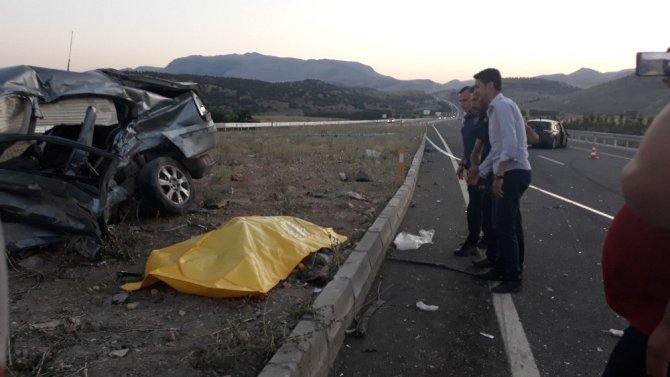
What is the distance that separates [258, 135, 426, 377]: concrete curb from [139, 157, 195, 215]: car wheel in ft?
8.38

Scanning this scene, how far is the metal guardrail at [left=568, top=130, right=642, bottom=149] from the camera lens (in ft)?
90.2

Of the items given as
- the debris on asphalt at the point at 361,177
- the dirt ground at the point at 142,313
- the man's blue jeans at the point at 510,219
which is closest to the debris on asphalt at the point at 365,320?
the dirt ground at the point at 142,313

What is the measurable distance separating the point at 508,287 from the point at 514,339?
3.52 ft

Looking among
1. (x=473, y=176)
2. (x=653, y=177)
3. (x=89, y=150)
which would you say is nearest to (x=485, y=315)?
(x=473, y=176)

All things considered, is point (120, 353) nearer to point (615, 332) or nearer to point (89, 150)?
point (89, 150)

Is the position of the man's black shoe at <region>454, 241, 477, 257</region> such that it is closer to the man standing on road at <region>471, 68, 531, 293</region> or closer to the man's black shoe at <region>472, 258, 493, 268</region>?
the man's black shoe at <region>472, 258, 493, 268</region>

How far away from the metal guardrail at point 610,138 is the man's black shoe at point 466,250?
22964mm

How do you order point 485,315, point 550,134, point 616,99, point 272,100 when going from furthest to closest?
point 616,99, point 272,100, point 550,134, point 485,315

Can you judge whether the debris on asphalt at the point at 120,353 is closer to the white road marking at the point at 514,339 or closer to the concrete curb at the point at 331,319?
the concrete curb at the point at 331,319

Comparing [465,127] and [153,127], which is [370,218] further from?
[153,127]

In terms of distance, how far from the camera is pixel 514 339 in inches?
157

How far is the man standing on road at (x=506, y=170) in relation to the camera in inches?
Result: 192

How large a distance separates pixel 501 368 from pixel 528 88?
195145 mm

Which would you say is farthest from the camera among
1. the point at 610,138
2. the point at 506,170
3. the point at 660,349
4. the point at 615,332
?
the point at 610,138
